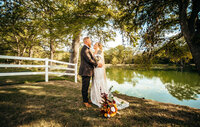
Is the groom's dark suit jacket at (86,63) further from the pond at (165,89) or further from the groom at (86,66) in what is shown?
the pond at (165,89)

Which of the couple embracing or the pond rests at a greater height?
the couple embracing

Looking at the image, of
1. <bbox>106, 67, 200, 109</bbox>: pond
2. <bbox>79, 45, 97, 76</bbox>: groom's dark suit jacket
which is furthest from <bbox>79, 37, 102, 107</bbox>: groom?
<bbox>106, 67, 200, 109</bbox>: pond

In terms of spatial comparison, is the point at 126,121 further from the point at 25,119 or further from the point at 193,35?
the point at 193,35

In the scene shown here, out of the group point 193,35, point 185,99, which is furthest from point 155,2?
point 185,99

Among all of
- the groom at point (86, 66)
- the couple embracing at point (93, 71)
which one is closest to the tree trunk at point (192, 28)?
the couple embracing at point (93, 71)

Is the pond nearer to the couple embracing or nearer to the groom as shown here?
the couple embracing

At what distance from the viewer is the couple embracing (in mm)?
3079

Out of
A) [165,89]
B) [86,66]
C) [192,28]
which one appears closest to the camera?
[86,66]

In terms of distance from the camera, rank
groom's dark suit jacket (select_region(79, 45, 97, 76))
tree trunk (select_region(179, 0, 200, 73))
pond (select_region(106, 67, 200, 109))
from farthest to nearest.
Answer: pond (select_region(106, 67, 200, 109)), tree trunk (select_region(179, 0, 200, 73)), groom's dark suit jacket (select_region(79, 45, 97, 76))

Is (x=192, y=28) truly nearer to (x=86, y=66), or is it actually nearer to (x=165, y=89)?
(x=86, y=66)

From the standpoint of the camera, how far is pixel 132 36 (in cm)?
692

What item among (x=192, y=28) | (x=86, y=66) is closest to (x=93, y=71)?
(x=86, y=66)

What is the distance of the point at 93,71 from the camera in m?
3.31

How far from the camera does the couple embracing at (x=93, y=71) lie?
10.1 feet
